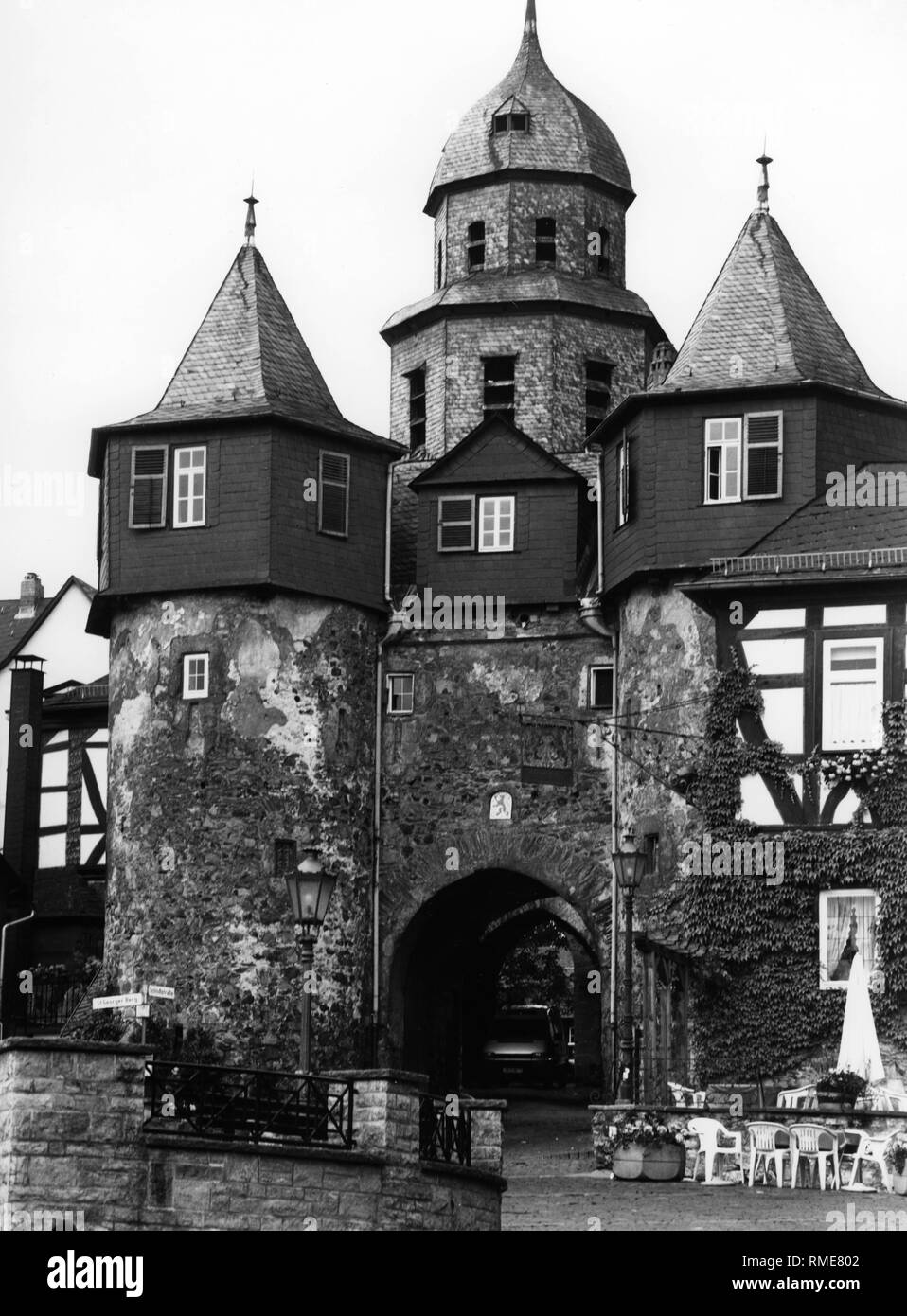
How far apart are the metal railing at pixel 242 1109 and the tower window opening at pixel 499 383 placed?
25535mm

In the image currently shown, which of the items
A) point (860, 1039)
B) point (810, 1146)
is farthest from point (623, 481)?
point (810, 1146)

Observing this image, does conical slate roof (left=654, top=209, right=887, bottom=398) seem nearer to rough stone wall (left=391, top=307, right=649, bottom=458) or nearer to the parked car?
rough stone wall (left=391, top=307, right=649, bottom=458)

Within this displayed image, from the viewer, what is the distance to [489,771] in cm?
4659

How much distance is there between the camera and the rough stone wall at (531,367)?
51.8m

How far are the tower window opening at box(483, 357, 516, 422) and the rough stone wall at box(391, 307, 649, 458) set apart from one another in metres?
0.12

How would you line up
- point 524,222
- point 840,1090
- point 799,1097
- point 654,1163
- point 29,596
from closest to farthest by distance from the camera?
point 654,1163 → point 840,1090 → point 799,1097 → point 524,222 → point 29,596

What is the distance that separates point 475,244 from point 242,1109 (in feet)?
92.3

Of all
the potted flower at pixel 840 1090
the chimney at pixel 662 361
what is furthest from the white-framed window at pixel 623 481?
the potted flower at pixel 840 1090

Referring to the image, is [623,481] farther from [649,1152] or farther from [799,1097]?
[649,1152]

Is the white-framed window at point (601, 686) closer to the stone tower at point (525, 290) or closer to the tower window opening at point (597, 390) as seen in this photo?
the stone tower at point (525, 290)

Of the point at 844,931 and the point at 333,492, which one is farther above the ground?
the point at 333,492
